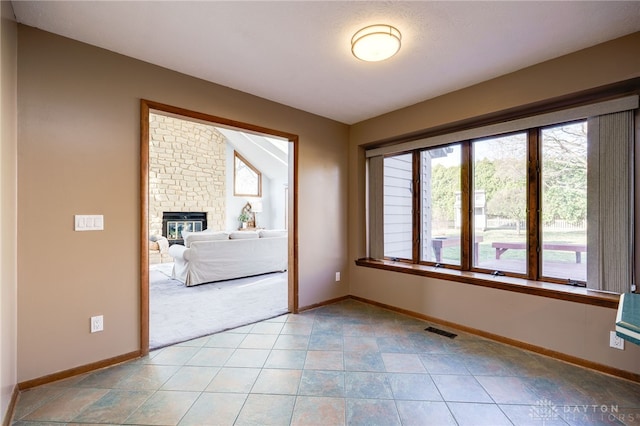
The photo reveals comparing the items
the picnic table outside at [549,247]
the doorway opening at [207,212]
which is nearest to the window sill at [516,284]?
the picnic table outside at [549,247]

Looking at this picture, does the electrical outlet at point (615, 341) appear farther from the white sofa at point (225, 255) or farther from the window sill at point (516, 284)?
A: the white sofa at point (225, 255)

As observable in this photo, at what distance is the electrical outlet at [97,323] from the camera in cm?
226

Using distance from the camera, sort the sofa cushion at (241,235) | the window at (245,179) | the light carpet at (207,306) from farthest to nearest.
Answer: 1. the window at (245,179)
2. the sofa cushion at (241,235)
3. the light carpet at (207,306)

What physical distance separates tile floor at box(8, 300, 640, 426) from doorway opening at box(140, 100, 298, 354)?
513mm

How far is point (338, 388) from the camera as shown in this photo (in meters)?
2.04

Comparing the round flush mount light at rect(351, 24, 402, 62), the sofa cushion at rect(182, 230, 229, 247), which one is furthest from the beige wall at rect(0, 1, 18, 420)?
the sofa cushion at rect(182, 230, 229, 247)

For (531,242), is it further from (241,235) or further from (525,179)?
(241,235)

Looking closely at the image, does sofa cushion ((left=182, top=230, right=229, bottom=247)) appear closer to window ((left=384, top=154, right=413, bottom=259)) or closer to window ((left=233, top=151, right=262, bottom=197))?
window ((left=384, top=154, right=413, bottom=259))

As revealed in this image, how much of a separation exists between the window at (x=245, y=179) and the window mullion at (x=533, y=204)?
8.40 meters

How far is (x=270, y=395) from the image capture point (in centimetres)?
196

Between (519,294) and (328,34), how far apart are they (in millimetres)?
2695

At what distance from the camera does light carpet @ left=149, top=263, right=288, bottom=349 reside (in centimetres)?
307

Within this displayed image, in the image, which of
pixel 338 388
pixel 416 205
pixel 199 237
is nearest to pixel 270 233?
pixel 199 237

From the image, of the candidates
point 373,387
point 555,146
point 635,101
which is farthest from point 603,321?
point 373,387
